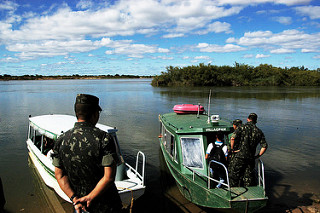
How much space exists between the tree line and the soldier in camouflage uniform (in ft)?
230

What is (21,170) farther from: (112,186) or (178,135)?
(112,186)

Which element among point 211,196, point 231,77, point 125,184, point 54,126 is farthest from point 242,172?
point 231,77

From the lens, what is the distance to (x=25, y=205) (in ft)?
28.0

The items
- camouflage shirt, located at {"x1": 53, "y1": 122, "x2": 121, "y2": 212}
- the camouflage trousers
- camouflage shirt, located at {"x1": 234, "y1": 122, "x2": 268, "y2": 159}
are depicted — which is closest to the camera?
camouflage shirt, located at {"x1": 53, "y1": 122, "x2": 121, "y2": 212}

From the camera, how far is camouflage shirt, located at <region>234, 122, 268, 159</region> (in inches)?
260

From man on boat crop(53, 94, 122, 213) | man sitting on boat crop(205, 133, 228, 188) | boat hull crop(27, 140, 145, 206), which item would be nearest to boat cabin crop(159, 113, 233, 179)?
man sitting on boat crop(205, 133, 228, 188)

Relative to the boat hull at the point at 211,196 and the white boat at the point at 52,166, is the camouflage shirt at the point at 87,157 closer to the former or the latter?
the white boat at the point at 52,166

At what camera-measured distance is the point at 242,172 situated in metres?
6.86

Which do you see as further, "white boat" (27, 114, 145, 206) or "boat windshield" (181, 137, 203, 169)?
"boat windshield" (181, 137, 203, 169)

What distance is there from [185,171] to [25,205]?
19.2ft

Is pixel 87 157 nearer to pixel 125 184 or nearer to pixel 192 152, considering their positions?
pixel 125 184

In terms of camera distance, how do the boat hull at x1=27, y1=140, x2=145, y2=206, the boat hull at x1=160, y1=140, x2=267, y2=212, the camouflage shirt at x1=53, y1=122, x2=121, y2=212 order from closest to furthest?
the camouflage shirt at x1=53, y1=122, x2=121, y2=212
the boat hull at x1=160, y1=140, x2=267, y2=212
the boat hull at x1=27, y1=140, x2=145, y2=206

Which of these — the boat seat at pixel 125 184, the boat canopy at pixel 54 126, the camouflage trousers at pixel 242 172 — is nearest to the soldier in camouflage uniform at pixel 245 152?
the camouflage trousers at pixel 242 172

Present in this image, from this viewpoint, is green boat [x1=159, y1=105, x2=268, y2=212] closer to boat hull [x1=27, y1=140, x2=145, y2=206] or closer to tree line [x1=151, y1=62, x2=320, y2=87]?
boat hull [x1=27, y1=140, x2=145, y2=206]
